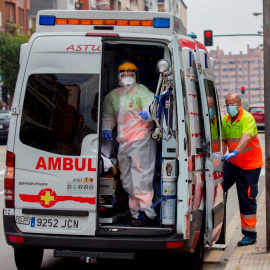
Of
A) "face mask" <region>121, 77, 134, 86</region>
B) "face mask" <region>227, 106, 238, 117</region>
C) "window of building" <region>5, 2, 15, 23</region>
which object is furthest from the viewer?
"window of building" <region>5, 2, 15, 23</region>

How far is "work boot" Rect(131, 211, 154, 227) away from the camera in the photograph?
6951 millimetres

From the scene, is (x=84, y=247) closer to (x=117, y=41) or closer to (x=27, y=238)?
(x=27, y=238)

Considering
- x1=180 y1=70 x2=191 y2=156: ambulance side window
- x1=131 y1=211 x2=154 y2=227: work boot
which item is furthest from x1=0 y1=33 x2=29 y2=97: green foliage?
x1=180 y1=70 x2=191 y2=156: ambulance side window

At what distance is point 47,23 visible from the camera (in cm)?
683

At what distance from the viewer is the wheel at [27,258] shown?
7.23 metres

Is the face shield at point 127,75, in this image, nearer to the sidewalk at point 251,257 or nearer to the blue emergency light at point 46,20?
the blue emergency light at point 46,20

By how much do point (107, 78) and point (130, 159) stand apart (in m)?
1.73

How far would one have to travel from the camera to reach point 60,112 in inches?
265

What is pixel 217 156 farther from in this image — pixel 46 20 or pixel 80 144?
pixel 46 20

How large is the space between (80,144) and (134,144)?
69 centimetres

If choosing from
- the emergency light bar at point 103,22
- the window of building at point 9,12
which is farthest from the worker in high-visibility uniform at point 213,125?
the window of building at point 9,12

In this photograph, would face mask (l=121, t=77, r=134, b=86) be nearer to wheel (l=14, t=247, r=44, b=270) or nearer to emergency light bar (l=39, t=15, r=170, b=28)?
emergency light bar (l=39, t=15, r=170, b=28)

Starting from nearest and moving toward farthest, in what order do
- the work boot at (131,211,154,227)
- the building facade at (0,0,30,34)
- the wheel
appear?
1. the work boot at (131,211,154,227)
2. the wheel
3. the building facade at (0,0,30,34)

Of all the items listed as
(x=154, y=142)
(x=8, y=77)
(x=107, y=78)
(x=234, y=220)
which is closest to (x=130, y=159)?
(x=154, y=142)
